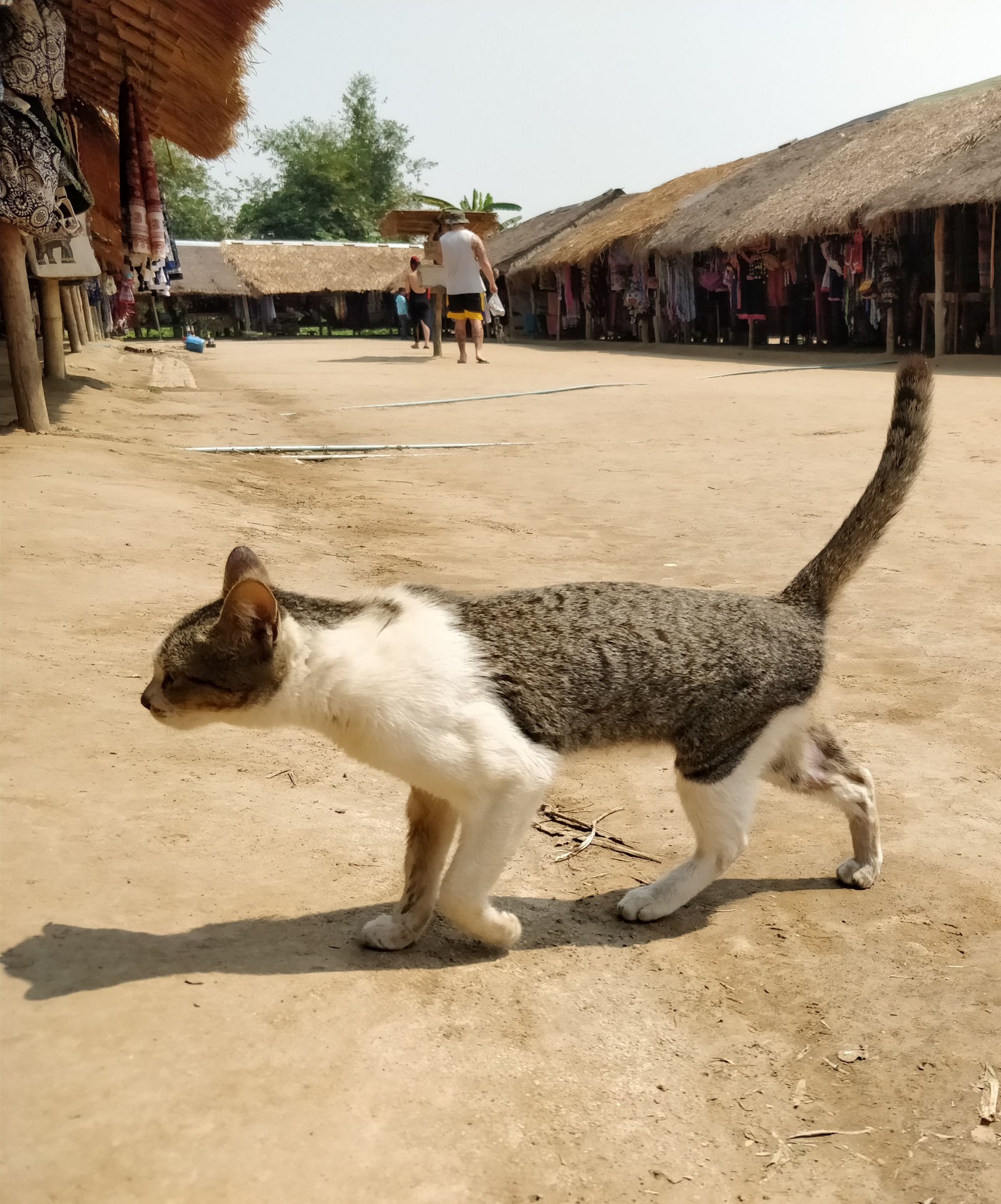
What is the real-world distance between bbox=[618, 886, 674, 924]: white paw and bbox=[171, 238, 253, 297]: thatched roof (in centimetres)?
4176

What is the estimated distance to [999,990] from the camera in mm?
2596

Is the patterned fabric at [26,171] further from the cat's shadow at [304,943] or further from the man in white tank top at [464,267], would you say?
the man in white tank top at [464,267]

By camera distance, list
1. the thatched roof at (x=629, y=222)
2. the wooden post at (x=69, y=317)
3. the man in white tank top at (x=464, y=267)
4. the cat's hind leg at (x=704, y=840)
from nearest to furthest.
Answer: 1. the cat's hind leg at (x=704, y=840)
2. the man in white tank top at (x=464, y=267)
3. the wooden post at (x=69, y=317)
4. the thatched roof at (x=629, y=222)

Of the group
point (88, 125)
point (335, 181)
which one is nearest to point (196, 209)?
point (335, 181)

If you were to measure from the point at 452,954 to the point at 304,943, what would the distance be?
1.26ft

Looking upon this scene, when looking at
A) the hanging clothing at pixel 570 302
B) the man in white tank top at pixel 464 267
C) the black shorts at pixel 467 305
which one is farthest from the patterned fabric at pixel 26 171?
the hanging clothing at pixel 570 302

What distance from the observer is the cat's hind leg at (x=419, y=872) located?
2.84 m

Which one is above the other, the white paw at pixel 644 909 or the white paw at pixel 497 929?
the white paw at pixel 497 929

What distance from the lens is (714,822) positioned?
2973 millimetres

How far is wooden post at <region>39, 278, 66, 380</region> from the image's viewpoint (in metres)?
12.8

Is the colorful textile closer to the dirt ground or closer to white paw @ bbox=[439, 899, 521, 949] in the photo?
the dirt ground

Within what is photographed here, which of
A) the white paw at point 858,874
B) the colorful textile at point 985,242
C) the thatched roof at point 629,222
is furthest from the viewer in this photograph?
the thatched roof at point 629,222

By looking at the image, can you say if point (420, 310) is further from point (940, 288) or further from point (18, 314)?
point (18, 314)

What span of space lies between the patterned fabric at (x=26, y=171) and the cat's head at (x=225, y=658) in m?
6.17
